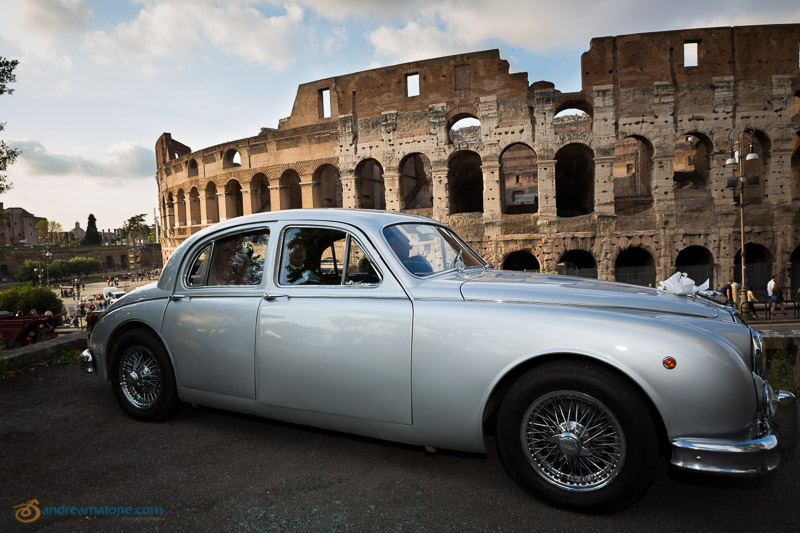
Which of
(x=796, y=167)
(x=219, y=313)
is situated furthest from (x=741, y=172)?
(x=219, y=313)

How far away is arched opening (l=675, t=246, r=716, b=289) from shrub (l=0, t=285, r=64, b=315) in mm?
26318

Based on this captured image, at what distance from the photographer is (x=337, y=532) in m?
2.18

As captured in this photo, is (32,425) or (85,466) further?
(32,425)

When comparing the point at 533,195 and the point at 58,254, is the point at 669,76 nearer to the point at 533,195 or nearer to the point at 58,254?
the point at 533,195

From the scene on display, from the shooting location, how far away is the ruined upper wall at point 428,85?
64.6 feet

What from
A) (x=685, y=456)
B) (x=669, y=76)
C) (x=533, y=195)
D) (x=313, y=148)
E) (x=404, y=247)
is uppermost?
(x=669, y=76)

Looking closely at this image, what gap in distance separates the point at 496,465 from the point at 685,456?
3.74 feet

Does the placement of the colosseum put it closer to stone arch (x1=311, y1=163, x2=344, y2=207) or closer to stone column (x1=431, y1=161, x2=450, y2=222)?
stone column (x1=431, y1=161, x2=450, y2=222)

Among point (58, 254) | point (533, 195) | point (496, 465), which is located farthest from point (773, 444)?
point (58, 254)

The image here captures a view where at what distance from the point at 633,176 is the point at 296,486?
34.2 m

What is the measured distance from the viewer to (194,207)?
28969 mm

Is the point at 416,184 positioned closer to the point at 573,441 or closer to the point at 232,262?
the point at 232,262

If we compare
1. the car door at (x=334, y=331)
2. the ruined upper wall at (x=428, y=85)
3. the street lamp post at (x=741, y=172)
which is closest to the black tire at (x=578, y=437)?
the car door at (x=334, y=331)

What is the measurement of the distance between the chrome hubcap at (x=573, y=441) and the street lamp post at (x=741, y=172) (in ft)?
52.2
